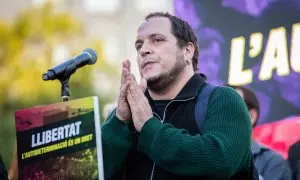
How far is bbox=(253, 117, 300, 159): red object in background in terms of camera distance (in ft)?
16.1

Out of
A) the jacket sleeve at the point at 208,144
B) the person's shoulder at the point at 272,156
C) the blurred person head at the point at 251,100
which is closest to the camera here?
the jacket sleeve at the point at 208,144

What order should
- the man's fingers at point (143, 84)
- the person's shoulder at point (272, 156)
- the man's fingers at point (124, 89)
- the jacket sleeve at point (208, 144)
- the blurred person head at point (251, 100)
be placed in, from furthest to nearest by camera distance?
the blurred person head at point (251, 100) → the person's shoulder at point (272, 156) → the man's fingers at point (143, 84) → the man's fingers at point (124, 89) → the jacket sleeve at point (208, 144)

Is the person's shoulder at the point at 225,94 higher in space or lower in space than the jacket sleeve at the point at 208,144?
higher


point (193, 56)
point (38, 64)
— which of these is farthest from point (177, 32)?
point (38, 64)

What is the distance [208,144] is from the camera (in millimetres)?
2596

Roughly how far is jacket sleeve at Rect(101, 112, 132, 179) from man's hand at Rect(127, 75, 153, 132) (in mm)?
167

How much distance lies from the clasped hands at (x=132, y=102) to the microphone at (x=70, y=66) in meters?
0.15

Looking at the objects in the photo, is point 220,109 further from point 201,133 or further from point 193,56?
point 193,56

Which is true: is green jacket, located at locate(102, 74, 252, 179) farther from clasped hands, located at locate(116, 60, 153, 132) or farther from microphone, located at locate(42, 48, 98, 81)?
microphone, located at locate(42, 48, 98, 81)

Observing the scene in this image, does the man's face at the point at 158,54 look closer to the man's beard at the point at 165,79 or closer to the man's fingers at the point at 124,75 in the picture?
the man's beard at the point at 165,79

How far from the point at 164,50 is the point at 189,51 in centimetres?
18

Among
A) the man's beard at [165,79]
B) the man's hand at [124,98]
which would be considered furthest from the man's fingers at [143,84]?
the man's hand at [124,98]

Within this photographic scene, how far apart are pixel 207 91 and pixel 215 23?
2.61 meters

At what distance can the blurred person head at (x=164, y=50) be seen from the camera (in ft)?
9.62
